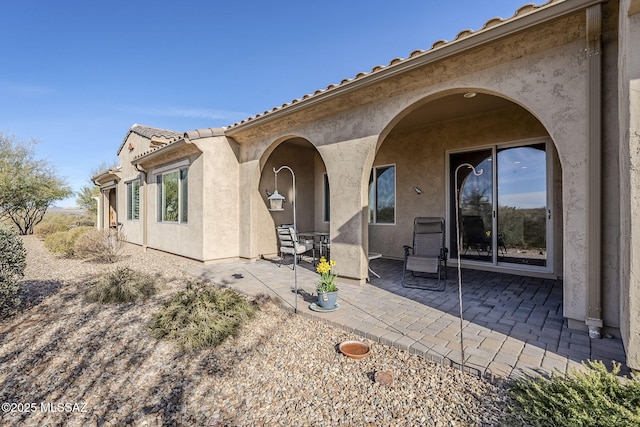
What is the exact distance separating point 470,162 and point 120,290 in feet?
26.6

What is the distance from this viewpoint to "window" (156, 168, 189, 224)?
29.0 ft

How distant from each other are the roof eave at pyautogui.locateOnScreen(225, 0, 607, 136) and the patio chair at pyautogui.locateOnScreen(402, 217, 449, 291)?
317 centimetres

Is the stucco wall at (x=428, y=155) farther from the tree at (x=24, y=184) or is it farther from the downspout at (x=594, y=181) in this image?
the tree at (x=24, y=184)

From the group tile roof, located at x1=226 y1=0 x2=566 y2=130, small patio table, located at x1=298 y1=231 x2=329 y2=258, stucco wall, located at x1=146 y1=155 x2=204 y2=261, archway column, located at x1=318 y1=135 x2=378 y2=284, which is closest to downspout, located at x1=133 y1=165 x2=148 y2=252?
stucco wall, located at x1=146 y1=155 x2=204 y2=261

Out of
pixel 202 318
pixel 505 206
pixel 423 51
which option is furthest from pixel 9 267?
pixel 505 206

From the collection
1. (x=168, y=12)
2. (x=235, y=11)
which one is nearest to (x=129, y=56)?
(x=168, y=12)

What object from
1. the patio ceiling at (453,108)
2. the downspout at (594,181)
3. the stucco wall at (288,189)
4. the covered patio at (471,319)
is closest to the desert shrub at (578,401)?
the covered patio at (471,319)

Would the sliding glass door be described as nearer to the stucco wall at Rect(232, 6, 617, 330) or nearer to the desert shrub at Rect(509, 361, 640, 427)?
the stucco wall at Rect(232, 6, 617, 330)

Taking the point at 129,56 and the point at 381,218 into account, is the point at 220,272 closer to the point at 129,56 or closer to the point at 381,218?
the point at 381,218

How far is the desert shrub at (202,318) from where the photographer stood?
350 cm

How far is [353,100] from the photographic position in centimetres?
554

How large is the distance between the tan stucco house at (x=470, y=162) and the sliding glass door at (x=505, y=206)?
29 millimetres

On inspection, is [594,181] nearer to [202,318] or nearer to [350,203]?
[350,203]

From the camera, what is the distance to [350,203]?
5.78m
